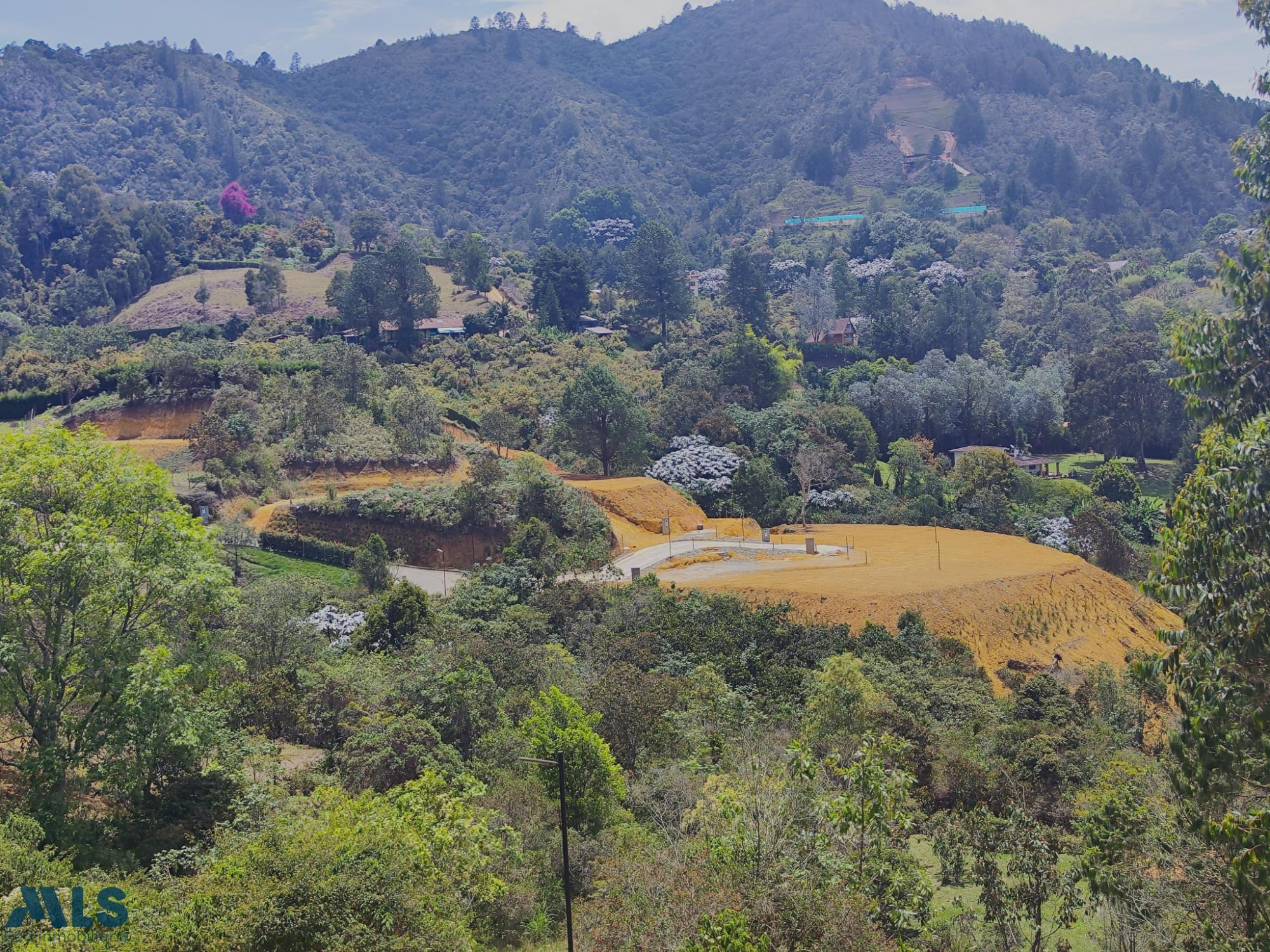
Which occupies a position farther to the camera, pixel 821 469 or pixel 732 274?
pixel 732 274

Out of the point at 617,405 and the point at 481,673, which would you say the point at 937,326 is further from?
the point at 481,673

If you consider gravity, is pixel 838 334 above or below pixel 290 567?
above

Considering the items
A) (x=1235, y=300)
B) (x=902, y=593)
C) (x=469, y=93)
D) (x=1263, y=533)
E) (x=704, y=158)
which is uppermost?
(x=469, y=93)

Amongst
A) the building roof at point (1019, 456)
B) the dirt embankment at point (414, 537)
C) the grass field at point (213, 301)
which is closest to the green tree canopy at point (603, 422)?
the dirt embankment at point (414, 537)

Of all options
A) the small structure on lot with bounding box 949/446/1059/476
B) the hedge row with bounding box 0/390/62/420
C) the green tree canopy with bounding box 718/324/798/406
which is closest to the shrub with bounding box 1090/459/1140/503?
the small structure on lot with bounding box 949/446/1059/476

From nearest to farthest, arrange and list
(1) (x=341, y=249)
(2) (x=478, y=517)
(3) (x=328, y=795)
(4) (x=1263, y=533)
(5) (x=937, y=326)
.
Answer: (4) (x=1263, y=533), (3) (x=328, y=795), (2) (x=478, y=517), (5) (x=937, y=326), (1) (x=341, y=249)

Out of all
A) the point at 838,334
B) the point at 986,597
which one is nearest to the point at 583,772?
the point at 986,597

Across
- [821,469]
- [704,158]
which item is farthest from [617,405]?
[704,158]

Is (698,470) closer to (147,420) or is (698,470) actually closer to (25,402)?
(147,420)
